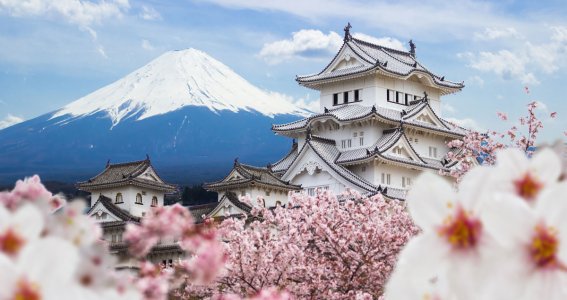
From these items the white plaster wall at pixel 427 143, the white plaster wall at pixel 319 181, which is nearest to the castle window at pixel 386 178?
the white plaster wall at pixel 319 181

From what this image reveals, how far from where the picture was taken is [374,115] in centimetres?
3531

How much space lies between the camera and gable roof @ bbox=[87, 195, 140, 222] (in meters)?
39.7

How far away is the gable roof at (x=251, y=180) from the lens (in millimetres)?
35281

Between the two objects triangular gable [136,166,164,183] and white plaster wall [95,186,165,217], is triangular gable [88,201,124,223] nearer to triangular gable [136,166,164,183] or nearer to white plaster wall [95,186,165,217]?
white plaster wall [95,186,165,217]

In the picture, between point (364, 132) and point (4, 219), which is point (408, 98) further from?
point (4, 219)

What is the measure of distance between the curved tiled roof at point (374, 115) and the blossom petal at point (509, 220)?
33613mm

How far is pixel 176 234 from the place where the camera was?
2309 millimetres

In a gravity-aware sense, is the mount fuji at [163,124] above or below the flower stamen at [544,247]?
above

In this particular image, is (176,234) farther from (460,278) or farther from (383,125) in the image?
(383,125)

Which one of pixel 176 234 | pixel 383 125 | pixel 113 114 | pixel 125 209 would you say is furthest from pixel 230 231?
pixel 113 114

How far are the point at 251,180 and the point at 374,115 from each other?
631 centimetres

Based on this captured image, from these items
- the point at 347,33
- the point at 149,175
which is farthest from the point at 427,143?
the point at 149,175

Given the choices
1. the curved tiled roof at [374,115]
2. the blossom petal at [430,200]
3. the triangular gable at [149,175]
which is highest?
the curved tiled roof at [374,115]

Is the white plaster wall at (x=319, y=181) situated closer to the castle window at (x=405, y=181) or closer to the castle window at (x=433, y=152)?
the castle window at (x=405, y=181)
